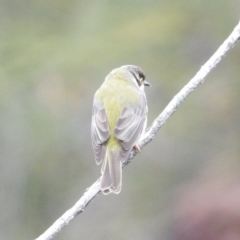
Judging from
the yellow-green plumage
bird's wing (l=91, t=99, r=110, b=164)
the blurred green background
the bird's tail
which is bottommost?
the bird's tail

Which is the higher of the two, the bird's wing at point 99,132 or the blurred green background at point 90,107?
the blurred green background at point 90,107

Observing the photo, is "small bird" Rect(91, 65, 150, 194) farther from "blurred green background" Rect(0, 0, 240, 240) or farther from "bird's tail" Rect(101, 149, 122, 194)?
"blurred green background" Rect(0, 0, 240, 240)

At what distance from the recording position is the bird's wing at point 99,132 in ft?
20.6

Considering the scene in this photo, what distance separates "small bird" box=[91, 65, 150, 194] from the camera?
615 cm

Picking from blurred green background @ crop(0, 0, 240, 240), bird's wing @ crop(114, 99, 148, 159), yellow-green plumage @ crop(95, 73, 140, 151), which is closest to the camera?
bird's wing @ crop(114, 99, 148, 159)

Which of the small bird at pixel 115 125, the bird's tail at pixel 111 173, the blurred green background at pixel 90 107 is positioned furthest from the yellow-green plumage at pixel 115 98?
the blurred green background at pixel 90 107

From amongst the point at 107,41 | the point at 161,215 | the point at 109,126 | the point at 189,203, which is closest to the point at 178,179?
the point at 161,215

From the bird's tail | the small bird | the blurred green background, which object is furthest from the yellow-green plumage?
the blurred green background

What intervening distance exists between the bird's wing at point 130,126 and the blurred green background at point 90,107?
3718 millimetres

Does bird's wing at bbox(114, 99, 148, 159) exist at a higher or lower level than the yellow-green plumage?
lower

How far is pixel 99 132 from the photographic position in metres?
6.44

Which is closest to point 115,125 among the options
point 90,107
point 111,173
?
point 111,173

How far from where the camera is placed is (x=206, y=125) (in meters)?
11.4

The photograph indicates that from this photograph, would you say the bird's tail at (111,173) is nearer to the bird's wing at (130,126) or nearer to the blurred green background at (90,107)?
the bird's wing at (130,126)
